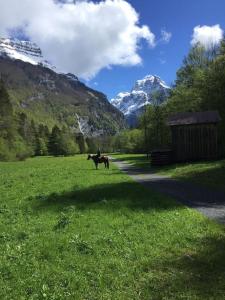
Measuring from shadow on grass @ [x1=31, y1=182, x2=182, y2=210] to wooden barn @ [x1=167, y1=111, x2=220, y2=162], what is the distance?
26469 millimetres

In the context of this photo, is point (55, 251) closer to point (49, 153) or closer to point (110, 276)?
point (110, 276)

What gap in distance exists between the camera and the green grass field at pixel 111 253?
889cm

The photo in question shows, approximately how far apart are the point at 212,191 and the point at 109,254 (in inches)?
555

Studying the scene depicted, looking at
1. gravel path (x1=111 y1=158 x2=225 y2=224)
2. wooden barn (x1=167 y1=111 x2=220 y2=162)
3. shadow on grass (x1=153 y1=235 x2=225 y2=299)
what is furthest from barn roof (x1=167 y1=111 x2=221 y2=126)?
shadow on grass (x1=153 y1=235 x2=225 y2=299)

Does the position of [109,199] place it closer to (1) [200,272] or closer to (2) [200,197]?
(2) [200,197]

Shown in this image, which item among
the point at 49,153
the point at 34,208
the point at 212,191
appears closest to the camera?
the point at 34,208

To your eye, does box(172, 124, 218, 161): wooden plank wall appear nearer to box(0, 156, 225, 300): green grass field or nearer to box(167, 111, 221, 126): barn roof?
box(167, 111, 221, 126): barn roof

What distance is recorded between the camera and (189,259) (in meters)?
10.8

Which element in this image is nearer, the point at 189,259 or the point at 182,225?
the point at 189,259

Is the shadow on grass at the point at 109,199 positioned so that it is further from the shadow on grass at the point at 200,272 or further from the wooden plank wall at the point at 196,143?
the wooden plank wall at the point at 196,143

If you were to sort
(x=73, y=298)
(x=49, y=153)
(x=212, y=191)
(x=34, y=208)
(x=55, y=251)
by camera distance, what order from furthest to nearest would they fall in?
(x=49, y=153) < (x=212, y=191) < (x=34, y=208) < (x=55, y=251) < (x=73, y=298)

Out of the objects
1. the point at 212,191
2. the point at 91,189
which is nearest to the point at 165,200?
the point at 212,191

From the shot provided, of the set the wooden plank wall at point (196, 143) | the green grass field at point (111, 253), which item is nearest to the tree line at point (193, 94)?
the wooden plank wall at point (196, 143)

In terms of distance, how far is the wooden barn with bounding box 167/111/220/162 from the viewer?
167 feet
